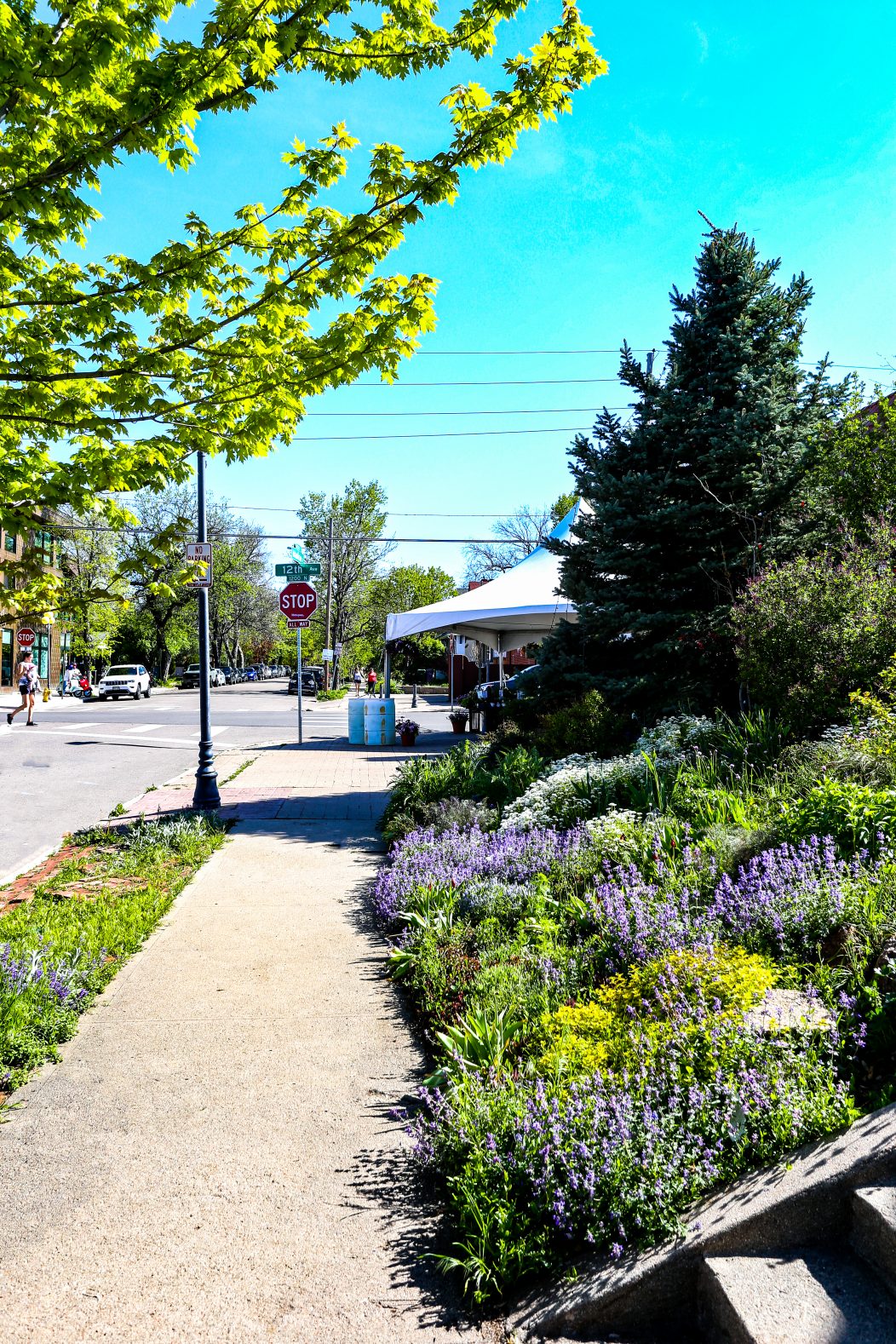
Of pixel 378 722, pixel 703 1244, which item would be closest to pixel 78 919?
pixel 703 1244

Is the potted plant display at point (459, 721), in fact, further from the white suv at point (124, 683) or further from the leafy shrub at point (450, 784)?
the white suv at point (124, 683)

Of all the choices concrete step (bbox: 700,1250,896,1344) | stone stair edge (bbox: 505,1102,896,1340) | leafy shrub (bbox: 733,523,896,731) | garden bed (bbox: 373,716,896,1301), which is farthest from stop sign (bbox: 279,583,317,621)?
concrete step (bbox: 700,1250,896,1344)

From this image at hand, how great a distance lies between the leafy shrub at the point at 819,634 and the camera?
24.1 ft

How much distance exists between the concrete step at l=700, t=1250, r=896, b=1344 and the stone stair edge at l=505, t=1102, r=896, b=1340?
5 centimetres

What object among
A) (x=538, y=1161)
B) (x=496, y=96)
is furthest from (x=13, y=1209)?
(x=496, y=96)

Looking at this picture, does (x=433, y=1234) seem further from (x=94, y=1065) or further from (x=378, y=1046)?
(x=94, y=1065)

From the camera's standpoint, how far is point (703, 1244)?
8.11 feet

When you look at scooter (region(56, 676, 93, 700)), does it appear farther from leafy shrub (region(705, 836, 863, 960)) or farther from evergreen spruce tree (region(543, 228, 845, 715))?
leafy shrub (region(705, 836, 863, 960))

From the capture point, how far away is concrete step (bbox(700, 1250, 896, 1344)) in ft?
7.19

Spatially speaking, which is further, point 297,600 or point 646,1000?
point 297,600

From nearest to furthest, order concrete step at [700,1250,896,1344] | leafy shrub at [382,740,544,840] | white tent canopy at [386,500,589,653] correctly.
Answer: concrete step at [700,1250,896,1344]
leafy shrub at [382,740,544,840]
white tent canopy at [386,500,589,653]

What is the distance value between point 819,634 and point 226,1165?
634 cm

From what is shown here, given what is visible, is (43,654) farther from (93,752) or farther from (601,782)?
(601,782)

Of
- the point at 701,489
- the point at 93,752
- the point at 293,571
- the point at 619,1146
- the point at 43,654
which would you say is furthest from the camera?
the point at 43,654
